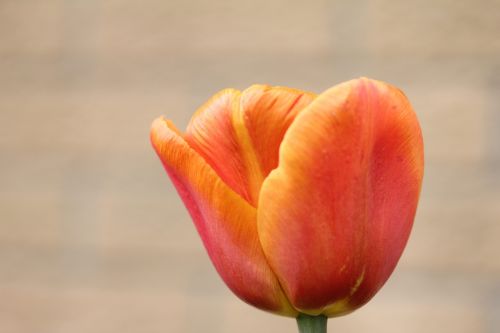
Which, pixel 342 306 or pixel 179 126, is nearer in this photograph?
pixel 342 306

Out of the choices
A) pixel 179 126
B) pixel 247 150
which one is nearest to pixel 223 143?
pixel 247 150

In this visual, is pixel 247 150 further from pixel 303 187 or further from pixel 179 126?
pixel 179 126

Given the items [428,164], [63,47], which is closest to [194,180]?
[428,164]

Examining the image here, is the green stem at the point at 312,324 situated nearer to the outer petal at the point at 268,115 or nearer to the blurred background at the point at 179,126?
the outer petal at the point at 268,115

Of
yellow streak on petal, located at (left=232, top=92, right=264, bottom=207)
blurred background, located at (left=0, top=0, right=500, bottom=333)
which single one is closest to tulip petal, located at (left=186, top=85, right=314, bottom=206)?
yellow streak on petal, located at (left=232, top=92, right=264, bottom=207)

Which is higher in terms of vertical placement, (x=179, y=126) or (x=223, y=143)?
(x=179, y=126)

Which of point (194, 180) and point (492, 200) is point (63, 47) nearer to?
point (492, 200)

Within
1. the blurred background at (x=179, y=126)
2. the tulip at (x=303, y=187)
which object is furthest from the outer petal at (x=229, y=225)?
the blurred background at (x=179, y=126)
